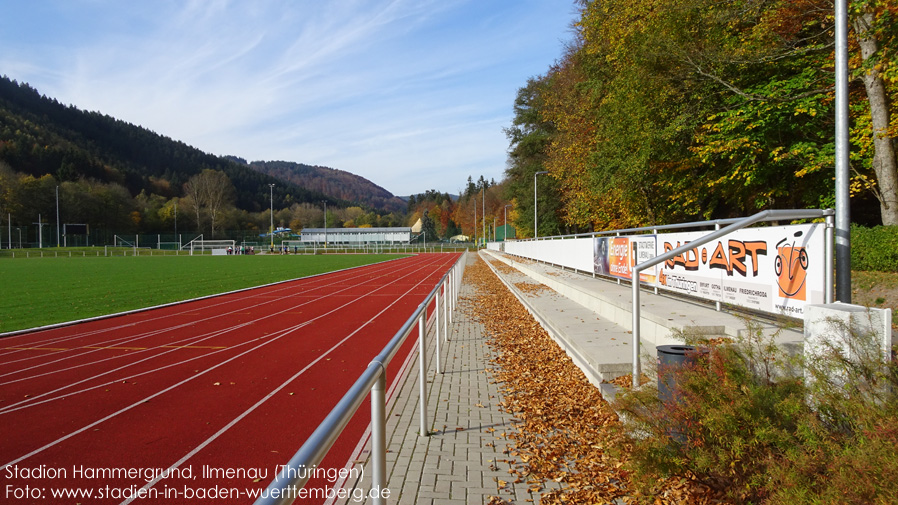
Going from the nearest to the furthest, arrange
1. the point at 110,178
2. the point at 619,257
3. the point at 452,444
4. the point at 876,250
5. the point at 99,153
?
the point at 452,444
the point at 876,250
the point at 619,257
the point at 110,178
the point at 99,153

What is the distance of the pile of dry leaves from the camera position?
3.37 m

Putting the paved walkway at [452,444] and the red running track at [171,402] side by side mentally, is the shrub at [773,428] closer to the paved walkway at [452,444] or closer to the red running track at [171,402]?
the paved walkway at [452,444]

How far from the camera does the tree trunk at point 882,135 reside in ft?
44.3

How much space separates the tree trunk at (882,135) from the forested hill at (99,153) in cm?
13112

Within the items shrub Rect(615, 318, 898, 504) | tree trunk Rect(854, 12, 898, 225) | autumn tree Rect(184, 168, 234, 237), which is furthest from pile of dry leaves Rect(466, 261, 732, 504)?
autumn tree Rect(184, 168, 234, 237)

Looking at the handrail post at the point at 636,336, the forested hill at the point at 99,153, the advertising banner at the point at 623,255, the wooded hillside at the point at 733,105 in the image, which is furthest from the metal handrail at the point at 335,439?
the forested hill at the point at 99,153

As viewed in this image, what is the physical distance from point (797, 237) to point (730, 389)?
347 centimetres

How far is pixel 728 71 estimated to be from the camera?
17969 millimetres

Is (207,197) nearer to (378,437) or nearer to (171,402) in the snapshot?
(171,402)

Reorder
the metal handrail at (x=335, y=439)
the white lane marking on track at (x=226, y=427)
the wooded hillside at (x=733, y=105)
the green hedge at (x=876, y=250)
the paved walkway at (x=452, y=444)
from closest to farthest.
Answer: the metal handrail at (x=335, y=439), the paved walkway at (x=452, y=444), the white lane marking on track at (x=226, y=427), the green hedge at (x=876, y=250), the wooded hillside at (x=733, y=105)

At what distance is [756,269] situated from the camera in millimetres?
6445

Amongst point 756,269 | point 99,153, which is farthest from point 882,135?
point 99,153

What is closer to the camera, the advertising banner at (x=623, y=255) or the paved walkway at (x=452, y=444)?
the paved walkway at (x=452, y=444)

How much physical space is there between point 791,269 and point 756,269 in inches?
31.6
